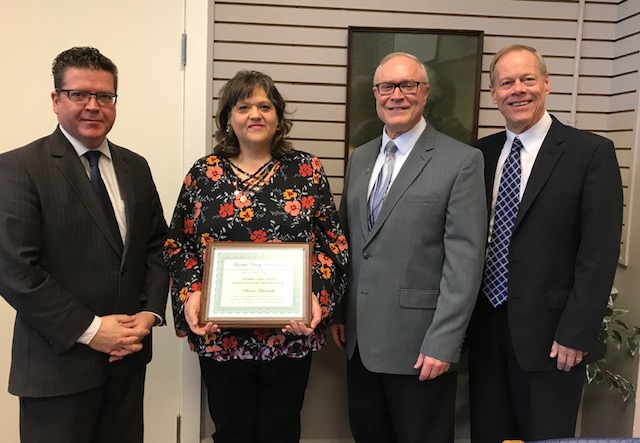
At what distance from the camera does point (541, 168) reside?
1912mm

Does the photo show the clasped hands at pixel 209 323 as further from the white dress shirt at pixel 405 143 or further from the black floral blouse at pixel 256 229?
the white dress shirt at pixel 405 143

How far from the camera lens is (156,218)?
2.04 meters

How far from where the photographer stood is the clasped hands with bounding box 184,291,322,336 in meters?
1.85

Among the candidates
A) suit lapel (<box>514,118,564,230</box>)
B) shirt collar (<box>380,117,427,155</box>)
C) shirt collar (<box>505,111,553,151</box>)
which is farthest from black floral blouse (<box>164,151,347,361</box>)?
shirt collar (<box>505,111,553,151</box>)

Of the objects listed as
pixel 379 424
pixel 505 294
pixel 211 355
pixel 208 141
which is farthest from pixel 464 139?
pixel 211 355

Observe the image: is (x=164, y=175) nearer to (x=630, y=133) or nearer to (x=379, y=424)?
(x=379, y=424)

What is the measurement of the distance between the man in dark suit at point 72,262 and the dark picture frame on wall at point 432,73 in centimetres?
125

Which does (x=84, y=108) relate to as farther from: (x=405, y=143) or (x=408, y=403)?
(x=408, y=403)

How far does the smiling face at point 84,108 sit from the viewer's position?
5.57 feet

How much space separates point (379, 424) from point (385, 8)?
1.95 metres

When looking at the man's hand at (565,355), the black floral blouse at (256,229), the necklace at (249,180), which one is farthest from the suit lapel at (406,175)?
the man's hand at (565,355)

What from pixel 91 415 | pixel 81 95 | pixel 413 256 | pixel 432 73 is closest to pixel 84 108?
pixel 81 95

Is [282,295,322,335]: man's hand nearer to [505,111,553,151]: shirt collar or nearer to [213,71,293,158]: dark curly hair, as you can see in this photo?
[213,71,293,158]: dark curly hair

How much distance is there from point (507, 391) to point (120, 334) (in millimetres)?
1478
